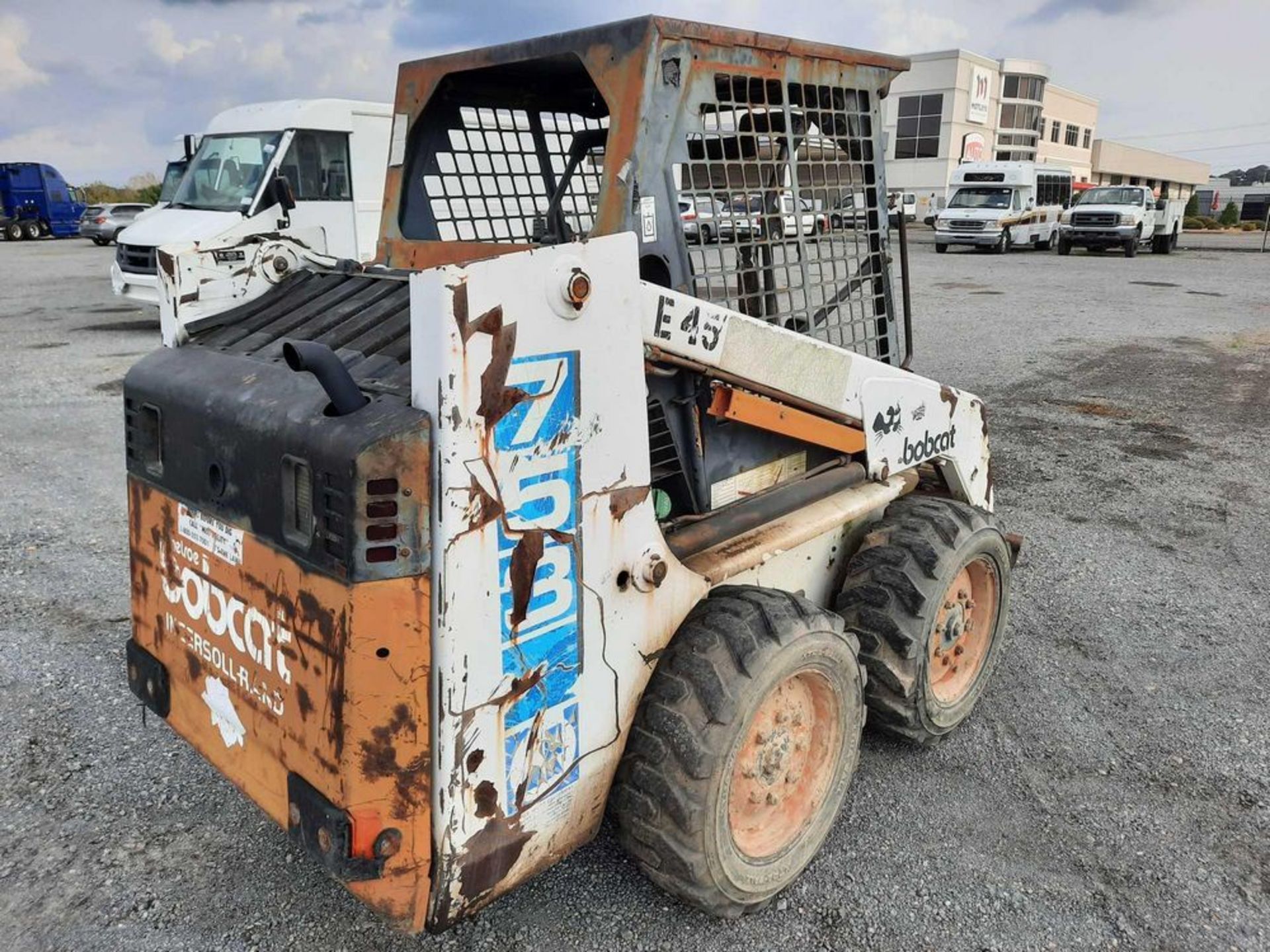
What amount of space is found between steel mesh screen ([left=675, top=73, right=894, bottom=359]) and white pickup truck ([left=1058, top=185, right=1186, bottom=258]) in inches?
1099

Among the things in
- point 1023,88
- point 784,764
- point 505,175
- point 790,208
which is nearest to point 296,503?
point 784,764

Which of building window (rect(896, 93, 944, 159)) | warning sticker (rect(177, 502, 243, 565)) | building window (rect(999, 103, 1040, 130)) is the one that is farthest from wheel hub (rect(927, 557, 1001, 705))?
building window (rect(999, 103, 1040, 130))

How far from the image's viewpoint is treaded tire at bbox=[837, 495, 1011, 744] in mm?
3219

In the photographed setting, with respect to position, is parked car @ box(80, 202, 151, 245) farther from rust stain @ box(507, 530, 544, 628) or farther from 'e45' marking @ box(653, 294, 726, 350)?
Answer: rust stain @ box(507, 530, 544, 628)

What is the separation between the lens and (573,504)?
7.27 feet

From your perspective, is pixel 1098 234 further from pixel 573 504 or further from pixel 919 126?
pixel 573 504

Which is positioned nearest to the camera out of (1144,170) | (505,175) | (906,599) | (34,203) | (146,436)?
(146,436)

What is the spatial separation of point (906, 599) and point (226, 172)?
11.6 m

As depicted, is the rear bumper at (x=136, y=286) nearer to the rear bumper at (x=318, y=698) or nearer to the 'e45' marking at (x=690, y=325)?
the rear bumper at (x=318, y=698)

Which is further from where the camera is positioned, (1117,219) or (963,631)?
(1117,219)

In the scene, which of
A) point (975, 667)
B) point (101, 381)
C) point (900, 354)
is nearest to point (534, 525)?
point (900, 354)

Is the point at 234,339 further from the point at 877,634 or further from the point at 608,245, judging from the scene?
the point at 877,634

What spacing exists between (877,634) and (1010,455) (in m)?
4.98

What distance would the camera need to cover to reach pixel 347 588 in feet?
6.49
